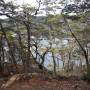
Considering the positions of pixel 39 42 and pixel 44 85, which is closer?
pixel 44 85

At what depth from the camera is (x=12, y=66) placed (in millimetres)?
15016

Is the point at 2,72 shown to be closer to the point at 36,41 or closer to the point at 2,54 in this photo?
the point at 2,54

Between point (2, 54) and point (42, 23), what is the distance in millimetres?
3268

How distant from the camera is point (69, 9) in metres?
11.5

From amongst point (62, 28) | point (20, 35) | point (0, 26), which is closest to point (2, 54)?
point (20, 35)

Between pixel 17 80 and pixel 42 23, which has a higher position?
pixel 42 23

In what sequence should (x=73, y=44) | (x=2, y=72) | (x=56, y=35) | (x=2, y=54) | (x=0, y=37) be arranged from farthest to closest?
(x=73, y=44), (x=56, y=35), (x=2, y=54), (x=0, y=37), (x=2, y=72)

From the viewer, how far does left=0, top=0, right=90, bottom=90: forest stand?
408 inches

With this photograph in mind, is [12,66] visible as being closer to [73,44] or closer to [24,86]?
[24,86]

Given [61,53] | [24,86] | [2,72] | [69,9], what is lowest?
[61,53]

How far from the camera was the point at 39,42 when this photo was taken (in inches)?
767

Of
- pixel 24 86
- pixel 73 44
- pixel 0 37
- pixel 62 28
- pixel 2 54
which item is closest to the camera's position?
pixel 24 86

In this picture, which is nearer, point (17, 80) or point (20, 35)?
point (17, 80)

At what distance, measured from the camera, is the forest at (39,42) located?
1036 cm
